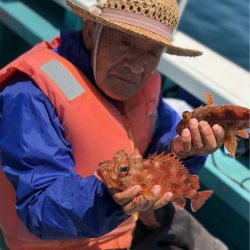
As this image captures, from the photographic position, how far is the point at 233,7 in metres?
8.67

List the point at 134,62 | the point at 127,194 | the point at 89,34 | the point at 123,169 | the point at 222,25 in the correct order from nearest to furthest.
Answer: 1. the point at 127,194
2. the point at 123,169
3. the point at 134,62
4. the point at 89,34
5. the point at 222,25

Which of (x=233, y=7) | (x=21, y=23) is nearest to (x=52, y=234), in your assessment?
(x=21, y=23)

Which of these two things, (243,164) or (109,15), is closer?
(109,15)

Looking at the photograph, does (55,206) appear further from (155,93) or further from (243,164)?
(243,164)

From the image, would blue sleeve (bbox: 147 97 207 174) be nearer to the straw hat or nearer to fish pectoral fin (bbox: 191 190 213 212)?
fish pectoral fin (bbox: 191 190 213 212)

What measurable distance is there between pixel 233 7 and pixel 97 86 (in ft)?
22.8

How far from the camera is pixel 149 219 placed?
266cm

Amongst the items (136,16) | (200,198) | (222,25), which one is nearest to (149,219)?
(200,198)

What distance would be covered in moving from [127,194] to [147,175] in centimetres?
22

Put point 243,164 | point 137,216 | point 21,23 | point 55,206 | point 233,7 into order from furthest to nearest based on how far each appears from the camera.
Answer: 1. point 233,7
2. point 21,23
3. point 243,164
4. point 137,216
5. point 55,206

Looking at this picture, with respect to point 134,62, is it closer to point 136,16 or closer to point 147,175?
point 136,16

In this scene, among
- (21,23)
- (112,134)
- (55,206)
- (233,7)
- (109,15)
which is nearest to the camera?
(55,206)

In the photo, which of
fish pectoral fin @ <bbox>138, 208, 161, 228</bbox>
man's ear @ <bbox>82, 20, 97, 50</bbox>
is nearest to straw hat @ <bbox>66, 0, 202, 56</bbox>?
man's ear @ <bbox>82, 20, 97, 50</bbox>

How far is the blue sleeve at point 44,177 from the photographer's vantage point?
190 centimetres
